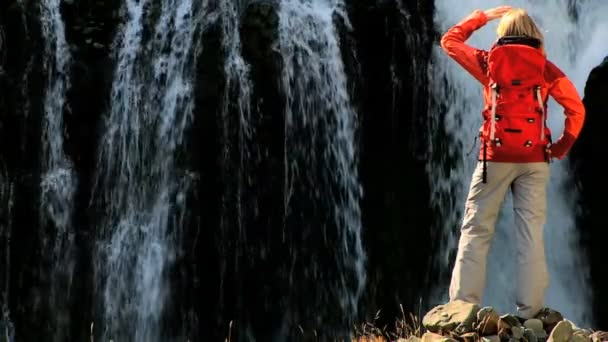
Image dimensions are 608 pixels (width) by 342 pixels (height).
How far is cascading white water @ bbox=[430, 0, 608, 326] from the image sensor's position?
9.42 metres

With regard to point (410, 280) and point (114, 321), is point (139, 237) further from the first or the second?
point (410, 280)

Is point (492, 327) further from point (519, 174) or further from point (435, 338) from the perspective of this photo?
point (519, 174)

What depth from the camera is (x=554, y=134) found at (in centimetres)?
921

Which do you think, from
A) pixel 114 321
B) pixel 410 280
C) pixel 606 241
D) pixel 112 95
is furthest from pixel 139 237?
pixel 606 241

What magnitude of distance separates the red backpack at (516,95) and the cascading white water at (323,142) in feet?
15.6

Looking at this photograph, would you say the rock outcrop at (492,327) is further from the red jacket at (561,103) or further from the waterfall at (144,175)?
the waterfall at (144,175)

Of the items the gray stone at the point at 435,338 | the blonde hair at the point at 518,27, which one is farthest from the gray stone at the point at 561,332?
the blonde hair at the point at 518,27

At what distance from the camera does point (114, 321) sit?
1006 cm

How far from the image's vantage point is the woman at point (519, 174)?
5.29 m

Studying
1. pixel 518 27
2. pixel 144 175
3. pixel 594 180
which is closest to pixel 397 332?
pixel 518 27

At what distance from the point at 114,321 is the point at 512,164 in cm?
635

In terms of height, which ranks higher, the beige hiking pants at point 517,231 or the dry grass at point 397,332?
the beige hiking pants at point 517,231

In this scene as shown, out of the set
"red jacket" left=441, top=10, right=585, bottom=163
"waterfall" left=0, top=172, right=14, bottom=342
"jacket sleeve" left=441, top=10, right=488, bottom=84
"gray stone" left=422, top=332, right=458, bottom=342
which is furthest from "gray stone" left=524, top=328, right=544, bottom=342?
"waterfall" left=0, top=172, right=14, bottom=342

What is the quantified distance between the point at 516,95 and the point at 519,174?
54 centimetres
